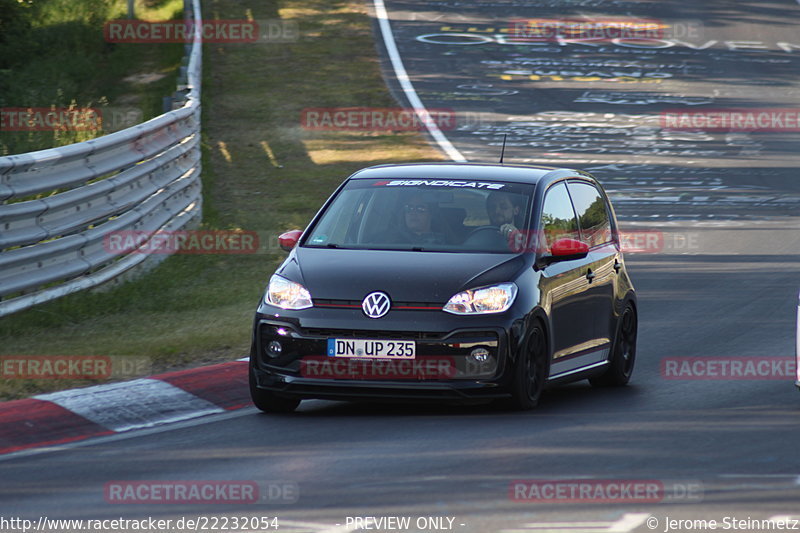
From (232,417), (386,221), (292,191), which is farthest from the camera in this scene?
(292,191)

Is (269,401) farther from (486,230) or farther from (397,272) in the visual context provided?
(486,230)

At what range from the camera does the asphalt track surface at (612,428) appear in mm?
6836

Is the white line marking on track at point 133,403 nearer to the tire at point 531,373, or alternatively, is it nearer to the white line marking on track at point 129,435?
the white line marking on track at point 129,435

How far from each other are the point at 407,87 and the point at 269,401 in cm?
2140

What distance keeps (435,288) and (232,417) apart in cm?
151

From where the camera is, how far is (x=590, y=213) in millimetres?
11039

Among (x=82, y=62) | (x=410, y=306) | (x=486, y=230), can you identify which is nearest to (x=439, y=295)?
(x=410, y=306)

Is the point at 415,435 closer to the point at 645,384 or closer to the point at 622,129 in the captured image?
the point at 645,384

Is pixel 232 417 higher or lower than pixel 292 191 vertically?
higher

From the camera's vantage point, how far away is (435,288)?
29.7 feet

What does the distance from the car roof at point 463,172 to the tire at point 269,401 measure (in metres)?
1.86

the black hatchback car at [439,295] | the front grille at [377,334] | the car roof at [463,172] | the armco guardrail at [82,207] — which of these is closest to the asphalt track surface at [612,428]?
the black hatchback car at [439,295]

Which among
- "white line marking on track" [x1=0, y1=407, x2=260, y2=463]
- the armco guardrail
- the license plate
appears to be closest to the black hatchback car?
the license plate

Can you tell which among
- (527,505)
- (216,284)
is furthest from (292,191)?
(527,505)
